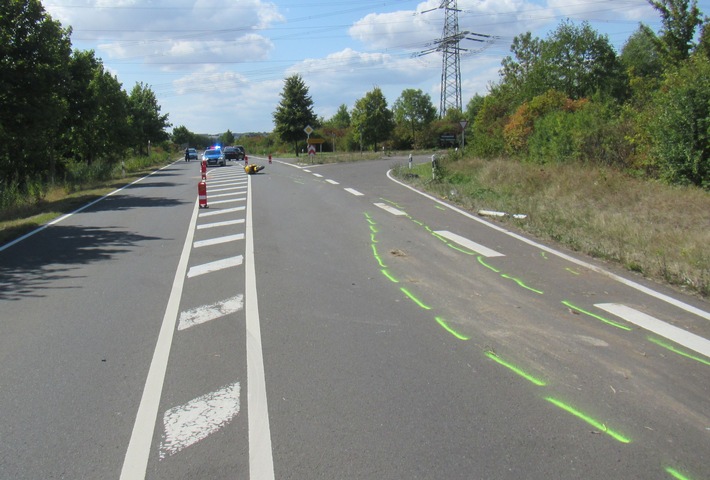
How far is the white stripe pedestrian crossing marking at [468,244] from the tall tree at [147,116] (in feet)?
190

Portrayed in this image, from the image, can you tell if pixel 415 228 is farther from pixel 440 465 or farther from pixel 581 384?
pixel 440 465

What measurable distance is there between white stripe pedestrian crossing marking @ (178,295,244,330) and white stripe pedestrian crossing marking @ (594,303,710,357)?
417 cm

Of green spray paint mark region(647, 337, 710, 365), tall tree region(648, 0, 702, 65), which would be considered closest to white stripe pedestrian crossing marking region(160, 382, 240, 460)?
green spray paint mark region(647, 337, 710, 365)

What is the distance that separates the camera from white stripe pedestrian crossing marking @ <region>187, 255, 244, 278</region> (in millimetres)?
9008

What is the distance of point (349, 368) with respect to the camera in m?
5.10

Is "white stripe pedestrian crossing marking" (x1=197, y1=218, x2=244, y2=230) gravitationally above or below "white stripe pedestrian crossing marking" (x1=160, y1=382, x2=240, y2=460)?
below

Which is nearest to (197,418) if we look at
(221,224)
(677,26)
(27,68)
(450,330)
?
(450,330)

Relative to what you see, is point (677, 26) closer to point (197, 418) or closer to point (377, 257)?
point (377, 257)

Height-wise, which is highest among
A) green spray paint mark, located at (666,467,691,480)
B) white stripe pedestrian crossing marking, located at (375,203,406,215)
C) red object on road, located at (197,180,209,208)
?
red object on road, located at (197,180,209,208)

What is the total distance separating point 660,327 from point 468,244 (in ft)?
17.2

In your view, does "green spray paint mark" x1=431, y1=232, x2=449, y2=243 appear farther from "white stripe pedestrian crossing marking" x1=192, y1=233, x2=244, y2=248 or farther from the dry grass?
"white stripe pedestrian crossing marking" x1=192, y1=233, x2=244, y2=248

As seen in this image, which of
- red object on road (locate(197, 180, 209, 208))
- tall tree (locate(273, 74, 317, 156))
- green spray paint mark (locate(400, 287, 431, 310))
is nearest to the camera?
green spray paint mark (locate(400, 287, 431, 310))

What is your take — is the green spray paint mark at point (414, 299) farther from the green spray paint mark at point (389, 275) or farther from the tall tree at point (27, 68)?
the tall tree at point (27, 68)

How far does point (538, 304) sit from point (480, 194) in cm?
1215
